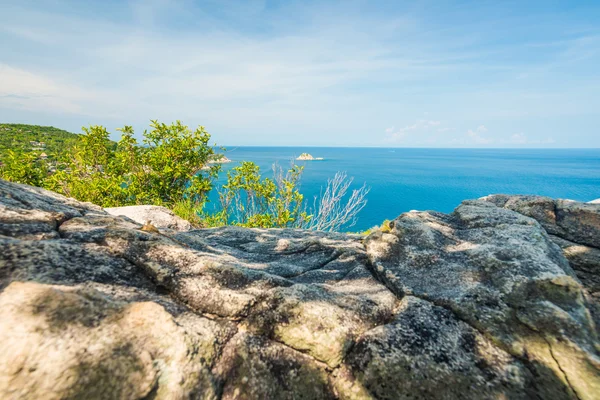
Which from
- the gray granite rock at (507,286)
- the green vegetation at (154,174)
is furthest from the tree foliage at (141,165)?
the gray granite rock at (507,286)

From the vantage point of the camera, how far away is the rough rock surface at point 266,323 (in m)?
2.46

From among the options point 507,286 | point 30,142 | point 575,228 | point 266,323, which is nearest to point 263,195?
point 575,228

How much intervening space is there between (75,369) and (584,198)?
390ft

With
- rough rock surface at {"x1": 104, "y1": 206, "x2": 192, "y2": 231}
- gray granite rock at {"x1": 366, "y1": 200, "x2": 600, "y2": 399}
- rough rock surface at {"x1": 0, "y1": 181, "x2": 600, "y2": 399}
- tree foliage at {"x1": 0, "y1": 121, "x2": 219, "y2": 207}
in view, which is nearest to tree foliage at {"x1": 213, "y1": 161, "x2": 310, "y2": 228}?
tree foliage at {"x1": 0, "y1": 121, "x2": 219, "y2": 207}

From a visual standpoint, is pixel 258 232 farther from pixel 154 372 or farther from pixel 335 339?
pixel 154 372

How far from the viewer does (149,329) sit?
9.21 feet

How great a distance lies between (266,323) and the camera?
11.6ft

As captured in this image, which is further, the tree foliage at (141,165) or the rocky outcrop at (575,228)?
the tree foliage at (141,165)

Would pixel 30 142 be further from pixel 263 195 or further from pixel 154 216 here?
pixel 154 216

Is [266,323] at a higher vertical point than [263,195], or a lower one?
higher

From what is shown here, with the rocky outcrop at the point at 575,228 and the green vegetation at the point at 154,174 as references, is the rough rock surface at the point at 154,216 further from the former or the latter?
the rocky outcrop at the point at 575,228

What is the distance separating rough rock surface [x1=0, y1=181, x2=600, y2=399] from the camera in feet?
8.07

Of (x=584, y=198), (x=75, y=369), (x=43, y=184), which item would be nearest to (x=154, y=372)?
(x=75, y=369)

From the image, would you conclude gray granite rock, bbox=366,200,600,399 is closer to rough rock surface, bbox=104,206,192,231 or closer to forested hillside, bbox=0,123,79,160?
rough rock surface, bbox=104,206,192,231
